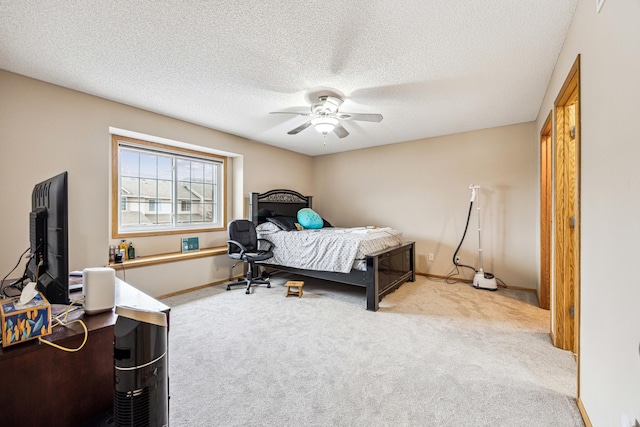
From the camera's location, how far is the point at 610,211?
123 centimetres

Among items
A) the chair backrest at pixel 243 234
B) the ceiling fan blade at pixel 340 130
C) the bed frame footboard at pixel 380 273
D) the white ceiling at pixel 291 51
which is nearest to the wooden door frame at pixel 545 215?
the white ceiling at pixel 291 51

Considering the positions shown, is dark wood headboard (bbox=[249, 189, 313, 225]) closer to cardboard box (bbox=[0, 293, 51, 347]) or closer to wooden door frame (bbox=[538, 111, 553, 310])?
cardboard box (bbox=[0, 293, 51, 347])

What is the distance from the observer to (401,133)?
14.6 ft

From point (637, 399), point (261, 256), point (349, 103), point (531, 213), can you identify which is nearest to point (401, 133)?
point (349, 103)

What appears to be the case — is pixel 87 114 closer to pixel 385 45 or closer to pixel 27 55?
pixel 27 55

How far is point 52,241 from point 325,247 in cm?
280

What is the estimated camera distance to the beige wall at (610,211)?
1023mm

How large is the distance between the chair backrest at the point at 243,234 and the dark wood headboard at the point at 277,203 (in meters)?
0.36

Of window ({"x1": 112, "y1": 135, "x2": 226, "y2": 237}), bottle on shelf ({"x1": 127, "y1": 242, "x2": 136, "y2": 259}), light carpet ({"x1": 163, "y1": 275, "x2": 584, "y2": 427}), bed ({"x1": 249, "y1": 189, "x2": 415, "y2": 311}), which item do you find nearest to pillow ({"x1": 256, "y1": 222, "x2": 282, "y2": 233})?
bed ({"x1": 249, "y1": 189, "x2": 415, "y2": 311})

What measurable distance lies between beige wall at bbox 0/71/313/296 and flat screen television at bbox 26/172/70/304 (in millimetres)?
1867

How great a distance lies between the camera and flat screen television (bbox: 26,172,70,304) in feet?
3.52

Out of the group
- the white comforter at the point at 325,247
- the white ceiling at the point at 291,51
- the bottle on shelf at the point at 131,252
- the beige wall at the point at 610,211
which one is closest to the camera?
the beige wall at the point at 610,211

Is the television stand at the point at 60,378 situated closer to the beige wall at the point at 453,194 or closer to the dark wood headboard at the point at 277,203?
the dark wood headboard at the point at 277,203

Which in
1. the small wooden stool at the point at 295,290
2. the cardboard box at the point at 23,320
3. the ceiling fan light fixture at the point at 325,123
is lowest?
the small wooden stool at the point at 295,290
